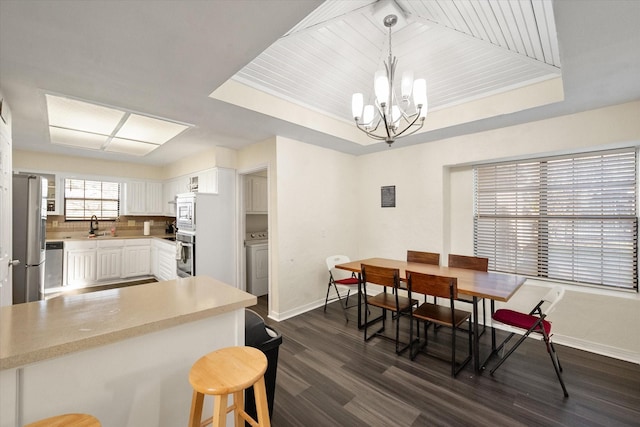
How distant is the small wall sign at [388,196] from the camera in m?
4.30

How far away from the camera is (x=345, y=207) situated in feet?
15.1

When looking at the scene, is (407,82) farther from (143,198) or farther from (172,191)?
(143,198)

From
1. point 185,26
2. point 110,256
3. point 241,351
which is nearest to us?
point 241,351

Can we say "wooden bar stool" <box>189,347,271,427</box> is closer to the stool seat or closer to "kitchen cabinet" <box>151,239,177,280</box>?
the stool seat

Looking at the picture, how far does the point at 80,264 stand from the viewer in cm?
496

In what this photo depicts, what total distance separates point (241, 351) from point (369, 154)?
3.98 m

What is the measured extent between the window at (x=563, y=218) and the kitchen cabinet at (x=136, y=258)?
6.16 metres

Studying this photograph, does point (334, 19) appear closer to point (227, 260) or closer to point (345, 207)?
point (345, 207)

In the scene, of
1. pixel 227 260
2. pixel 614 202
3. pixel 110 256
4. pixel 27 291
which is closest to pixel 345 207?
pixel 227 260

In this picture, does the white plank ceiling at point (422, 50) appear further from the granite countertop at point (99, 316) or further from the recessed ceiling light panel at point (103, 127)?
the granite countertop at point (99, 316)

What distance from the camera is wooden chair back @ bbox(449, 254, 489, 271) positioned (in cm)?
305

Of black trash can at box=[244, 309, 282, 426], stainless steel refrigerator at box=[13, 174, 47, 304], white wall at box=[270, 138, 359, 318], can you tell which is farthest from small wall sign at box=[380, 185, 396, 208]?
stainless steel refrigerator at box=[13, 174, 47, 304]

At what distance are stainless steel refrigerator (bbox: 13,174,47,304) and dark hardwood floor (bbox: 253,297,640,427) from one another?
292 cm

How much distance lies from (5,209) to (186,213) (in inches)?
77.3
